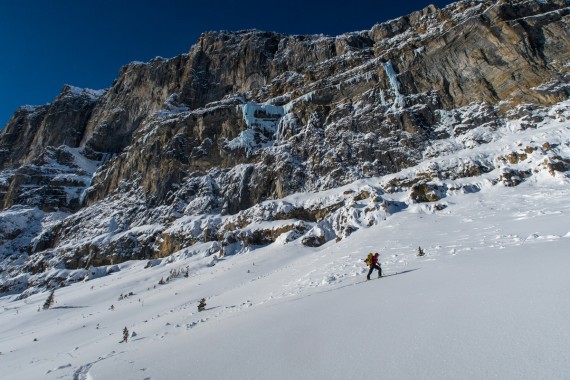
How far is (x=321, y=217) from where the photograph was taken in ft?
133

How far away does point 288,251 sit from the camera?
109 feet

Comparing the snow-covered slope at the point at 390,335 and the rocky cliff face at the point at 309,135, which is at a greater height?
the rocky cliff face at the point at 309,135

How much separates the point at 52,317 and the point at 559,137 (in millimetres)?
48731

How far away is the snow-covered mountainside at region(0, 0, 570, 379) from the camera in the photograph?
538 centimetres

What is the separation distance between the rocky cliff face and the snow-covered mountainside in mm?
317

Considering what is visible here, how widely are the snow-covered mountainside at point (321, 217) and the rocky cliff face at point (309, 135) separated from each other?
0.32 meters

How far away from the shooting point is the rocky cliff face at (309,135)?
43344 mm

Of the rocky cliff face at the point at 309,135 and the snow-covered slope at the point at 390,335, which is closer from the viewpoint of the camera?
the snow-covered slope at the point at 390,335

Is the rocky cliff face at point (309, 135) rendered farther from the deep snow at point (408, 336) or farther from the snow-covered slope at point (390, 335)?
the deep snow at point (408, 336)

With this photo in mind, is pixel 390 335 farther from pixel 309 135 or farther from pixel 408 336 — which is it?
pixel 309 135

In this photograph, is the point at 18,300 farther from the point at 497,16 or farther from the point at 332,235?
the point at 497,16

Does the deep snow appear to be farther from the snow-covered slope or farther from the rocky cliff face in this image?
the rocky cliff face

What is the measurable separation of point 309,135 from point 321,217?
17.4 m

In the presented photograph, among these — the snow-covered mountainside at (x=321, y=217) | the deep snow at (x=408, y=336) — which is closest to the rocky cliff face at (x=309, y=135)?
the snow-covered mountainside at (x=321, y=217)
